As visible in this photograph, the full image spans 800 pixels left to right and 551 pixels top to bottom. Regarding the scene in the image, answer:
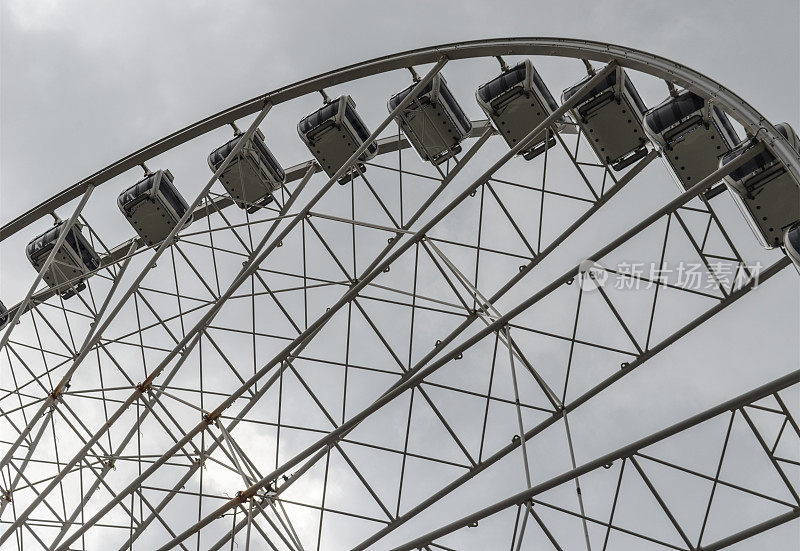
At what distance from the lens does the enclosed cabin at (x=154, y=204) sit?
22.4 meters

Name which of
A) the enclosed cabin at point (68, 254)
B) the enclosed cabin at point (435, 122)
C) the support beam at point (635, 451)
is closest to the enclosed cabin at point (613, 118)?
the enclosed cabin at point (435, 122)

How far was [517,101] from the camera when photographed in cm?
1836

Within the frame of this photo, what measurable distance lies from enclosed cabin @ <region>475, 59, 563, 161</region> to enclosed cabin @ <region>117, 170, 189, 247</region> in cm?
803

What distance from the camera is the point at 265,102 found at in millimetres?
20516

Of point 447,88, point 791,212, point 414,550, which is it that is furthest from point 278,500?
point 791,212

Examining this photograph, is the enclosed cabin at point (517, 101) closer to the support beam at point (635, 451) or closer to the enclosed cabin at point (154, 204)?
the support beam at point (635, 451)

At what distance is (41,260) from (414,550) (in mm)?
13615

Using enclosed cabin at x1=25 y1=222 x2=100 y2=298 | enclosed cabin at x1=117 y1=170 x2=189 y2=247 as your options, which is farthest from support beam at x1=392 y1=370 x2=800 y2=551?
enclosed cabin at x1=25 y1=222 x2=100 y2=298

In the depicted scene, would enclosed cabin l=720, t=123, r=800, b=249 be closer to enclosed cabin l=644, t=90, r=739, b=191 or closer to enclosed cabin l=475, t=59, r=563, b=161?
enclosed cabin l=644, t=90, r=739, b=191

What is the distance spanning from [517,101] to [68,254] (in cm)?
1196

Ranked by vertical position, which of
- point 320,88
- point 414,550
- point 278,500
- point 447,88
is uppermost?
point 320,88

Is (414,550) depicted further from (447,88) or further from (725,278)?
(447,88)

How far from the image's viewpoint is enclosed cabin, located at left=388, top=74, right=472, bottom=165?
64.5 feet

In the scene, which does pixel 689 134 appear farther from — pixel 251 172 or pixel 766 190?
pixel 251 172
